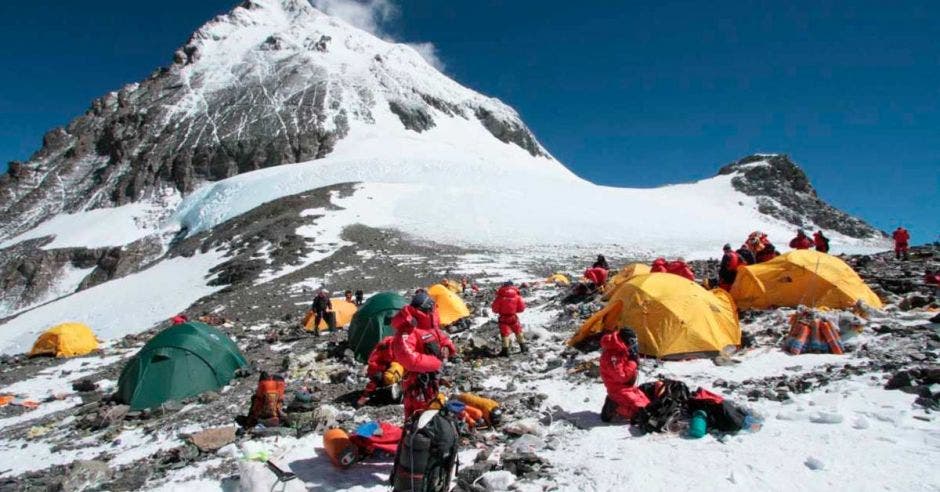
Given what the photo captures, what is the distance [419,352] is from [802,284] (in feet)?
32.9

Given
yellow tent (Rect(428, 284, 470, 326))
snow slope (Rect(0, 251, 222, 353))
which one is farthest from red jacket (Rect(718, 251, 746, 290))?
snow slope (Rect(0, 251, 222, 353))

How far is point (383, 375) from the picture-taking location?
30.1 ft

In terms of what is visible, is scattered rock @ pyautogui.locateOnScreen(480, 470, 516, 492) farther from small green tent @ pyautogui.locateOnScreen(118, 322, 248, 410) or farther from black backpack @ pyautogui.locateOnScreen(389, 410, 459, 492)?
small green tent @ pyautogui.locateOnScreen(118, 322, 248, 410)

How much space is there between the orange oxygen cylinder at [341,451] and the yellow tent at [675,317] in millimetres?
5943

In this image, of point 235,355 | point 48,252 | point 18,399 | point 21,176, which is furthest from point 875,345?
point 21,176

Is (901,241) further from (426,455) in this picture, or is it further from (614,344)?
(426,455)

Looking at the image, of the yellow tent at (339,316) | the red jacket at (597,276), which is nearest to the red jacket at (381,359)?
the yellow tent at (339,316)

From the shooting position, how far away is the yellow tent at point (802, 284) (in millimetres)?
11445

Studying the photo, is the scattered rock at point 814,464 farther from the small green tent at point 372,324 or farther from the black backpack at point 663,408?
the small green tent at point 372,324

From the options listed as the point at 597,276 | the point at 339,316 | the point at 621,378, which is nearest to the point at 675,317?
the point at 621,378

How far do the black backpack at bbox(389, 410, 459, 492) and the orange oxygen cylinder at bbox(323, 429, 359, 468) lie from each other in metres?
1.08

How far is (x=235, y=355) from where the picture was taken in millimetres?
11859

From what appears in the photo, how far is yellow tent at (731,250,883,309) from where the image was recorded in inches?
451

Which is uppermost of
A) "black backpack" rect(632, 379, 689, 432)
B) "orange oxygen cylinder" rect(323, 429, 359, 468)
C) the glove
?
the glove
